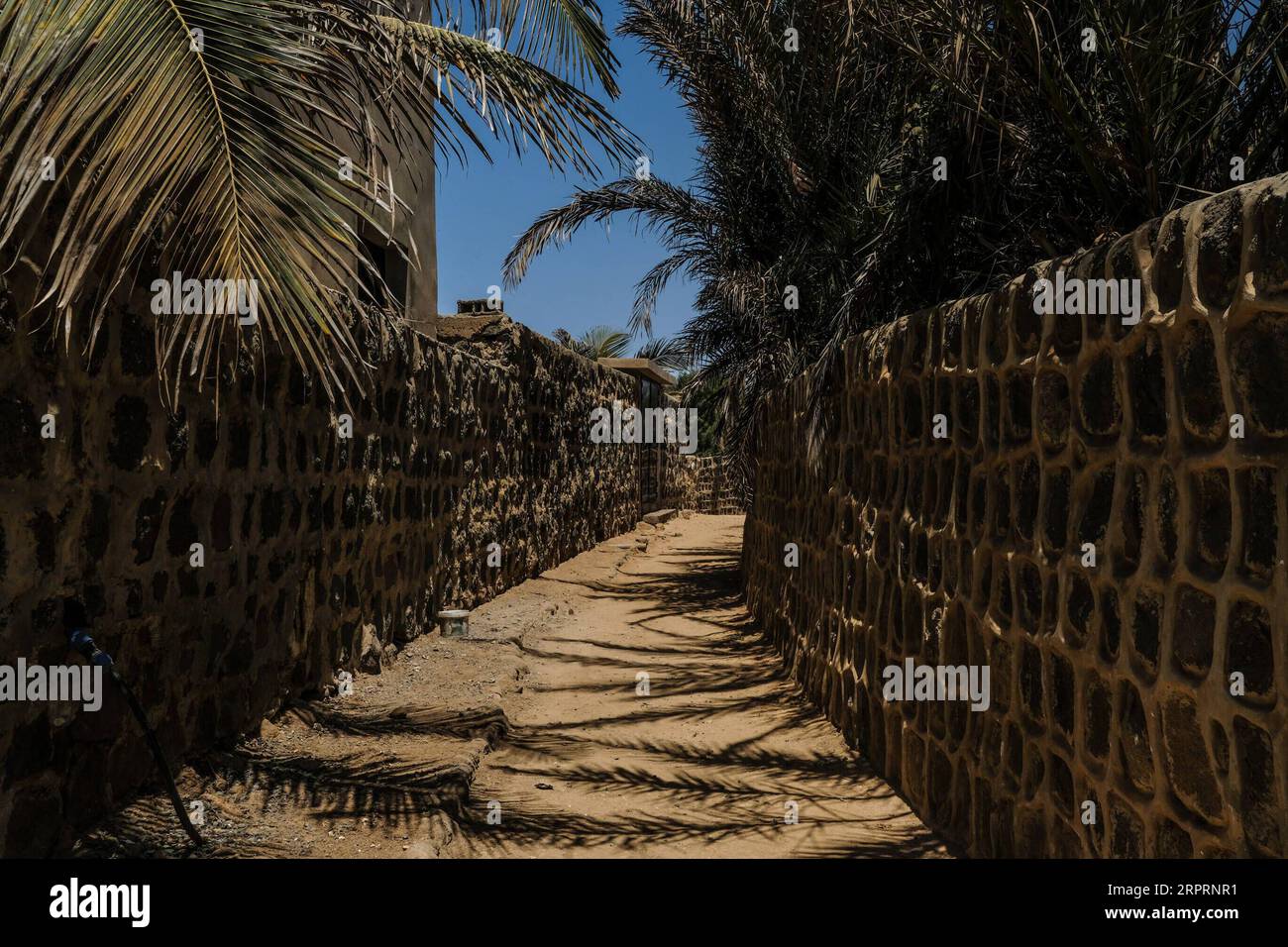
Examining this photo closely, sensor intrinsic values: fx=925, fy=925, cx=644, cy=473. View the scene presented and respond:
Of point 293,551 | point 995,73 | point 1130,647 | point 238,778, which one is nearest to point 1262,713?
point 1130,647

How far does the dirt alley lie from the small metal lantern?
0.28ft

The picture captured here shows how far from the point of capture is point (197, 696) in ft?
12.7

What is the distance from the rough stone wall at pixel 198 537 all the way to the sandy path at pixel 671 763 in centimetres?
117

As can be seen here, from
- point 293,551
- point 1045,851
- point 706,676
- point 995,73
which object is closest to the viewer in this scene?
point 1045,851

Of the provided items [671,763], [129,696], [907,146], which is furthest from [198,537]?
[907,146]

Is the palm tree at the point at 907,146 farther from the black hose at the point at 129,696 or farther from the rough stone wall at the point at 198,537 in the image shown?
the black hose at the point at 129,696

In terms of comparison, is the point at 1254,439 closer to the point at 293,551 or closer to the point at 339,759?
the point at 339,759

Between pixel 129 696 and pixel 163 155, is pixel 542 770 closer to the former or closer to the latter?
pixel 129 696

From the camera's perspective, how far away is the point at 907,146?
5.70 meters

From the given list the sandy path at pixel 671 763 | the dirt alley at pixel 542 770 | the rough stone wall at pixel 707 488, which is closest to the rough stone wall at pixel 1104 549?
the sandy path at pixel 671 763

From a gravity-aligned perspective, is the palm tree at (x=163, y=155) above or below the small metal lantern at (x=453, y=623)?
above

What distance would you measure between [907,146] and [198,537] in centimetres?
455

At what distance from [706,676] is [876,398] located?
9.74ft

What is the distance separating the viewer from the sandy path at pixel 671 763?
375 centimetres
